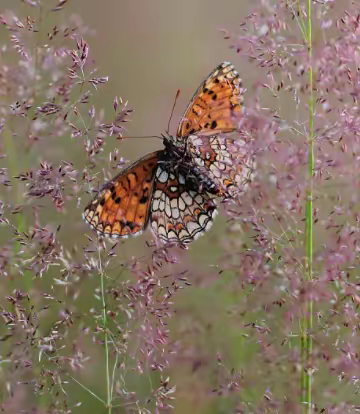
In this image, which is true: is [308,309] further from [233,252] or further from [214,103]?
[214,103]

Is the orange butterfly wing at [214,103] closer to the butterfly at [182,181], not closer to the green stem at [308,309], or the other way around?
the butterfly at [182,181]

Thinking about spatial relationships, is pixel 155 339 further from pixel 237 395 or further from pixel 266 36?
pixel 266 36

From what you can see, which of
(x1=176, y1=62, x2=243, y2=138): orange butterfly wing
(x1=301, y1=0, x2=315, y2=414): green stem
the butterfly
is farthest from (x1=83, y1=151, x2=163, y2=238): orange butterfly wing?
(x1=301, y1=0, x2=315, y2=414): green stem

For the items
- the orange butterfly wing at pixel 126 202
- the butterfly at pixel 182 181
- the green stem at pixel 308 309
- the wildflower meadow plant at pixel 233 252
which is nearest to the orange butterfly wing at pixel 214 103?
the butterfly at pixel 182 181

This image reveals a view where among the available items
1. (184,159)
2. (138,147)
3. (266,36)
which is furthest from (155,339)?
(138,147)

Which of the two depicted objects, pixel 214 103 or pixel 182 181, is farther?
pixel 182 181

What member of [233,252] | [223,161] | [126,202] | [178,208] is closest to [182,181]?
[178,208]
